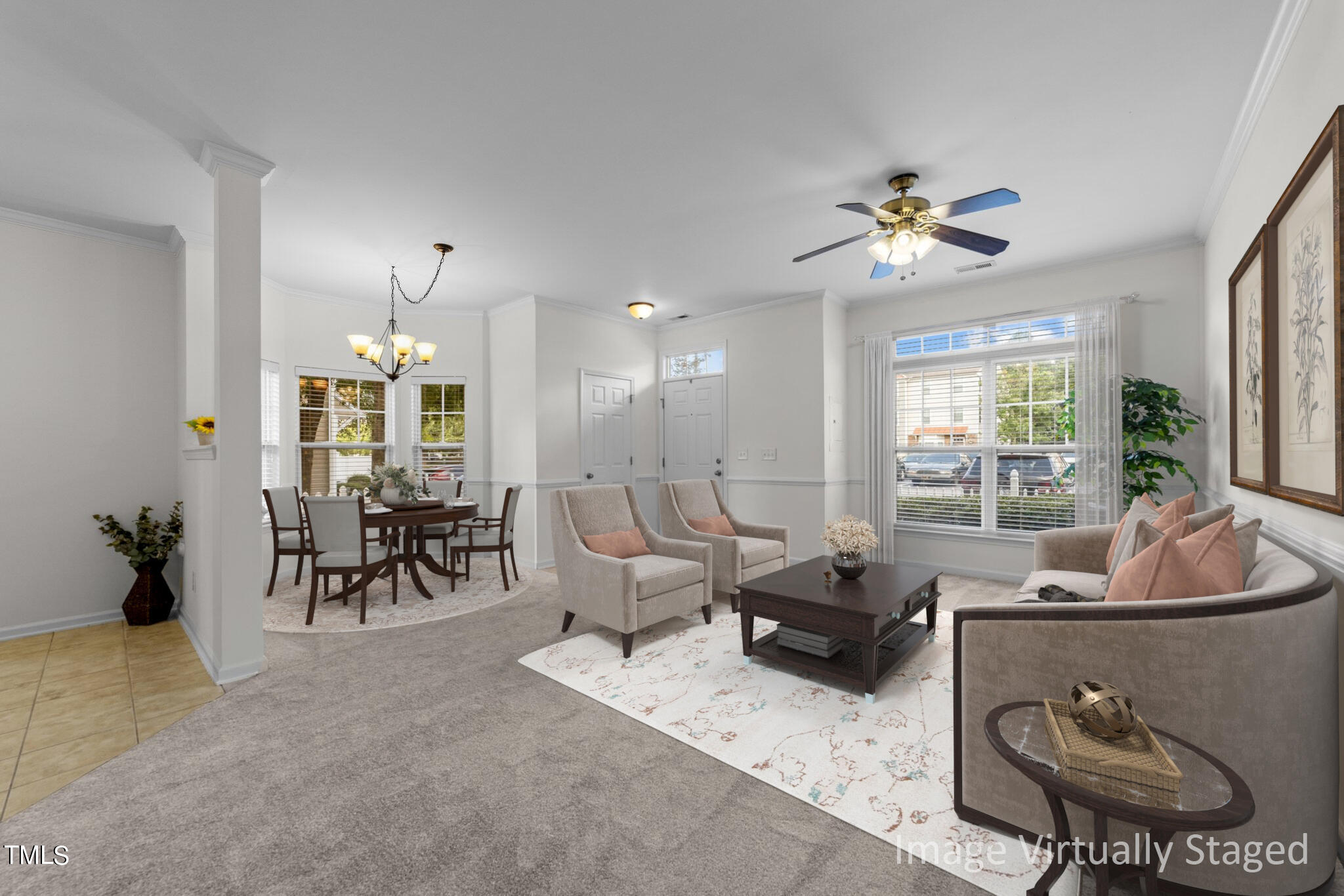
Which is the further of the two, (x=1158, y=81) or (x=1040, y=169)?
(x=1040, y=169)

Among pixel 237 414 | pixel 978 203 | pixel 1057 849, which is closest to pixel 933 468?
pixel 978 203

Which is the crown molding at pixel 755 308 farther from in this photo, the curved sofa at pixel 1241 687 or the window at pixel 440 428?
the curved sofa at pixel 1241 687

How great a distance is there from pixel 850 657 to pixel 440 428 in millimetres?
5125

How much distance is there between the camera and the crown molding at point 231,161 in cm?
293

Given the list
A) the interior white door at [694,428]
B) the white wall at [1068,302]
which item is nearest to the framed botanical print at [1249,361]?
the white wall at [1068,302]

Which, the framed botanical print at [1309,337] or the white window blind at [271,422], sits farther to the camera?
the white window blind at [271,422]

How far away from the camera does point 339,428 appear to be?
5785 millimetres

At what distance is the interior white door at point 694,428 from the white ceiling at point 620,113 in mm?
2516

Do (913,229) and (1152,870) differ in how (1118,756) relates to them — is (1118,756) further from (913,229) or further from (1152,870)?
(913,229)

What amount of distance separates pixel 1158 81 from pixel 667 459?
5.41 meters

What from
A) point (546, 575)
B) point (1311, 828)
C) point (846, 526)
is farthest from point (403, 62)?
point (546, 575)

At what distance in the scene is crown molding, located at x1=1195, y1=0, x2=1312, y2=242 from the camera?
204 cm

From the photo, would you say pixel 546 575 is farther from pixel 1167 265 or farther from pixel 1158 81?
pixel 1167 265

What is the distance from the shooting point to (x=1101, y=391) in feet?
14.7
